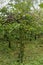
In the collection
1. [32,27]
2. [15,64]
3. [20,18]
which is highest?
[20,18]

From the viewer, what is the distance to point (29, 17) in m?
4.33

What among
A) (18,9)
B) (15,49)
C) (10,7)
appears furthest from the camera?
(15,49)

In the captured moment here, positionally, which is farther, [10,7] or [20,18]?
[10,7]

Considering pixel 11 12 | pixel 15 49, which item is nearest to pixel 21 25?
pixel 11 12

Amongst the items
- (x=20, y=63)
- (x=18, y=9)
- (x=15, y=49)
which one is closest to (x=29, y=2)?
(x=18, y=9)

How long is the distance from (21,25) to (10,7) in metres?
0.78

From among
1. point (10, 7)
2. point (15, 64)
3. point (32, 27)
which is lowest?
point (15, 64)

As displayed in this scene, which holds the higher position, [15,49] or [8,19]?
[8,19]

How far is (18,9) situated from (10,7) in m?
0.53

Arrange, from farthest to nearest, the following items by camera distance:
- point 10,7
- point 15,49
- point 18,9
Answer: point 15,49, point 10,7, point 18,9

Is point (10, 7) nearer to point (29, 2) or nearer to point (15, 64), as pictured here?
point (29, 2)

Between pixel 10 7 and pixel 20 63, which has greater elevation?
pixel 10 7

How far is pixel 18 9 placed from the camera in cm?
430

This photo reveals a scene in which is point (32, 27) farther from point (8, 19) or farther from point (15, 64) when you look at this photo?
point (15, 64)
